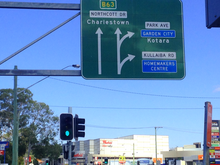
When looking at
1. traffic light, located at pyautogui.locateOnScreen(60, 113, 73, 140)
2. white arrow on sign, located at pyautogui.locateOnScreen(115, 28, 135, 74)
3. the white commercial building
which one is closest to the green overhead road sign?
white arrow on sign, located at pyautogui.locateOnScreen(115, 28, 135, 74)

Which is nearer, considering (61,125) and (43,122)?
(61,125)

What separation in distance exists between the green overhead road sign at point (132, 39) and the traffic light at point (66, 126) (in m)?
6.75

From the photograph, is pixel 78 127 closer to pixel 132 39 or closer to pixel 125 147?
pixel 132 39

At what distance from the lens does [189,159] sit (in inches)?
3039

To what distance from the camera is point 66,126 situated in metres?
15.5

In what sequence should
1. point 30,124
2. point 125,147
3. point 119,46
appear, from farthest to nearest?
point 125,147, point 30,124, point 119,46

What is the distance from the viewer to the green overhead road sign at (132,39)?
9.17 m

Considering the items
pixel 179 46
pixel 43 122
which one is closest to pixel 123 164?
pixel 43 122

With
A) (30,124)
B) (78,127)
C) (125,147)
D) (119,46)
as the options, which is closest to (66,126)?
(78,127)

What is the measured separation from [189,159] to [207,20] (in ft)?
249

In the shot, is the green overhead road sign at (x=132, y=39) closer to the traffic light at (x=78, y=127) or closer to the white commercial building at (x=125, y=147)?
the traffic light at (x=78, y=127)

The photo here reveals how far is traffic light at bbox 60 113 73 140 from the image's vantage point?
15.4m

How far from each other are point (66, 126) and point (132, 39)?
7.31 m

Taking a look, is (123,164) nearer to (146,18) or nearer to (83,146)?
(83,146)
